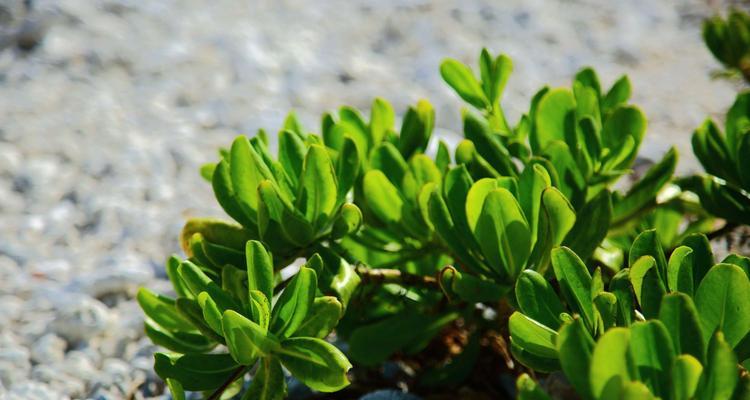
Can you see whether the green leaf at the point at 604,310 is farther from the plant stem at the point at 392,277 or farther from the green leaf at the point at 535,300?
the plant stem at the point at 392,277

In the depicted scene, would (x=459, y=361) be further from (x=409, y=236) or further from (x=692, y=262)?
(x=692, y=262)

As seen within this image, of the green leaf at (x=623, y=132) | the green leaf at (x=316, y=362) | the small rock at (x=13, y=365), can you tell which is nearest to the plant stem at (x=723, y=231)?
the green leaf at (x=623, y=132)

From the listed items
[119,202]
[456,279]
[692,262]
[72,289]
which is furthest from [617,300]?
[119,202]

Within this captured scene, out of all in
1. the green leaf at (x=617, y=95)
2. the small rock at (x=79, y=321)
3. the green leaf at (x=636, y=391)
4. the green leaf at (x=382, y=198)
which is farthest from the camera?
the small rock at (x=79, y=321)

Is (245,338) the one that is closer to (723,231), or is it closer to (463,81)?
(463,81)

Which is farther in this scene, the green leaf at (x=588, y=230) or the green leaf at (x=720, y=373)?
the green leaf at (x=588, y=230)

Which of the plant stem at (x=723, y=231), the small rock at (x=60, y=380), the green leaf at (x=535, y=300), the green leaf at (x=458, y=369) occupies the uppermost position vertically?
the green leaf at (x=535, y=300)
